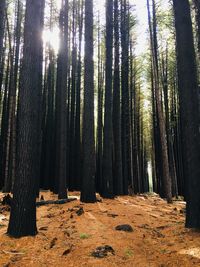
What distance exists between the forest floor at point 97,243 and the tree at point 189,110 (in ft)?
2.01

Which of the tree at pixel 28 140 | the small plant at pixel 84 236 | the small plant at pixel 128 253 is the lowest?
the small plant at pixel 128 253

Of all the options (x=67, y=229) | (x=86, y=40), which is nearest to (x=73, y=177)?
(x=86, y=40)

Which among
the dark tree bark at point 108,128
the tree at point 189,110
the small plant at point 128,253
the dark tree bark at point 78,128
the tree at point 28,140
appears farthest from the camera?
the dark tree bark at point 78,128

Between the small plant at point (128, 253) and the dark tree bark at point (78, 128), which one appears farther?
the dark tree bark at point (78, 128)

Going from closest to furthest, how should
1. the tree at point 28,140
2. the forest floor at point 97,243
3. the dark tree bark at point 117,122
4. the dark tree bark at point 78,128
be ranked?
the forest floor at point 97,243
the tree at point 28,140
the dark tree bark at point 117,122
the dark tree bark at point 78,128

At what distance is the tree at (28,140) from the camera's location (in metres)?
5.50

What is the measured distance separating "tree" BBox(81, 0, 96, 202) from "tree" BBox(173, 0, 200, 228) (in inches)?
136

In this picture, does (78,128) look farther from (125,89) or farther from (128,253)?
(128,253)

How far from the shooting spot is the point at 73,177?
51.5ft

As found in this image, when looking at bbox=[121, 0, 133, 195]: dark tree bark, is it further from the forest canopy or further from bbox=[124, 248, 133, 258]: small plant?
bbox=[124, 248, 133, 258]: small plant

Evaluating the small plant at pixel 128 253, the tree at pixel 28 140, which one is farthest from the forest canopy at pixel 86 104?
the small plant at pixel 128 253

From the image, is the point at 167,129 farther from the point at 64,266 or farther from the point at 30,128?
the point at 64,266

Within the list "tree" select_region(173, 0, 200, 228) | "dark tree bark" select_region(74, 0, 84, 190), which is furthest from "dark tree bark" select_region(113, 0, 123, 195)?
"tree" select_region(173, 0, 200, 228)

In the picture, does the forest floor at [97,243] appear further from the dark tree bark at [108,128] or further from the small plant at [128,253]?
the dark tree bark at [108,128]
